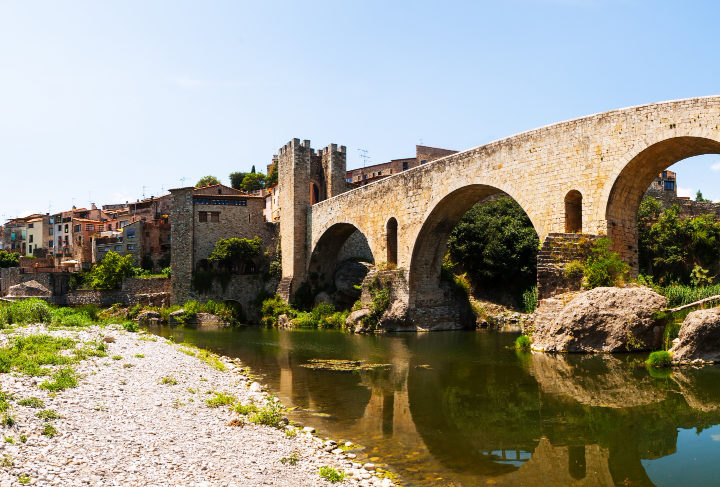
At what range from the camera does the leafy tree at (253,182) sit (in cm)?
6300

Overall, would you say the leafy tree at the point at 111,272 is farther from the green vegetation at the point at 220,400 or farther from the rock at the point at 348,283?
the green vegetation at the point at 220,400

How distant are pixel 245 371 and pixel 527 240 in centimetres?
2066

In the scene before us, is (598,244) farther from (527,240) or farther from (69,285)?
(69,285)

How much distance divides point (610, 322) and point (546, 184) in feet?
18.8

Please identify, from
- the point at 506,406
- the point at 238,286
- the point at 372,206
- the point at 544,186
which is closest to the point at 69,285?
the point at 238,286

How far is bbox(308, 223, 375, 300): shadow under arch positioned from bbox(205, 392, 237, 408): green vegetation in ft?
76.2

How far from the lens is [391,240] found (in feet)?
89.9

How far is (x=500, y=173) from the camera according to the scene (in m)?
20.2

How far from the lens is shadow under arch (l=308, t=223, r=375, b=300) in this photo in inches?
1336

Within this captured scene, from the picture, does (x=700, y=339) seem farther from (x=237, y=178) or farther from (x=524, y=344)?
(x=237, y=178)

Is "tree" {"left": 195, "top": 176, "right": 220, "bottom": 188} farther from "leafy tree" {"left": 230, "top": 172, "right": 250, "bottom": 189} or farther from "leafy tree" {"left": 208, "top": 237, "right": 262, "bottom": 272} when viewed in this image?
"leafy tree" {"left": 208, "top": 237, "right": 262, "bottom": 272}

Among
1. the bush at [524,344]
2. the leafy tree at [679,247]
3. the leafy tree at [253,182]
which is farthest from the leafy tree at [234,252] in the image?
the leafy tree at [253,182]

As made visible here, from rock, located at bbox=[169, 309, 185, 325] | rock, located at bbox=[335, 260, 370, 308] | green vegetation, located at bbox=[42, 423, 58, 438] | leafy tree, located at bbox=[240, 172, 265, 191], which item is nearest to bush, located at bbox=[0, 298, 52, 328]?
green vegetation, located at bbox=[42, 423, 58, 438]

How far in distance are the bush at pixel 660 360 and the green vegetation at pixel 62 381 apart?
1104cm
